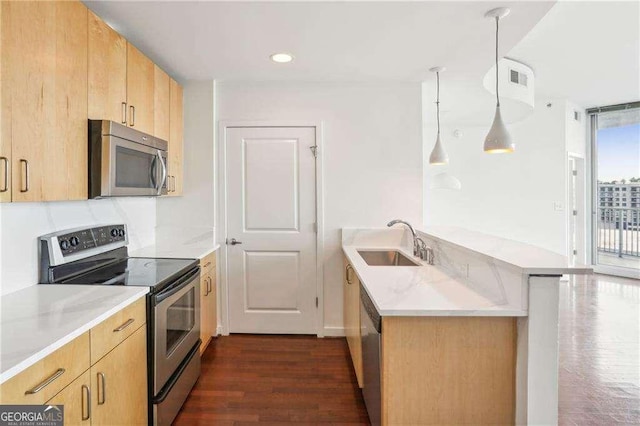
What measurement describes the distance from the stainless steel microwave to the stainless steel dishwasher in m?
1.53

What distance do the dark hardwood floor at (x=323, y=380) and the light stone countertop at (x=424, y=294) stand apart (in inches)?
33.5

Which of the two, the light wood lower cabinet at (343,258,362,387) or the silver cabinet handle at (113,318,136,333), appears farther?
the light wood lower cabinet at (343,258,362,387)

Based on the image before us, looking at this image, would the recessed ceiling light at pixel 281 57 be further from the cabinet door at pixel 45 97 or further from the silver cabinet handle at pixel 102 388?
the silver cabinet handle at pixel 102 388

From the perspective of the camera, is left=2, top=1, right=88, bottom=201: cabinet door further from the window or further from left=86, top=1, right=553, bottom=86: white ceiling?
the window

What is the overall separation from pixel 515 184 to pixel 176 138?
504 cm

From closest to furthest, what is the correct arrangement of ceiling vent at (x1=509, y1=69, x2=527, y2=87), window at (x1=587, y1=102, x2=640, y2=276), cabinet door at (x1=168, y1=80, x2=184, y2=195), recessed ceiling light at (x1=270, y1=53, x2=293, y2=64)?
recessed ceiling light at (x1=270, y1=53, x2=293, y2=64)
cabinet door at (x1=168, y1=80, x2=184, y2=195)
ceiling vent at (x1=509, y1=69, x2=527, y2=87)
window at (x1=587, y1=102, x2=640, y2=276)

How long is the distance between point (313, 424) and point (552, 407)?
1.23m

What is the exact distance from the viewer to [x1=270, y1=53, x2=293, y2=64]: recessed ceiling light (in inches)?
105

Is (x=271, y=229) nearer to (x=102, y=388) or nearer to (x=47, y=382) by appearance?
(x=102, y=388)

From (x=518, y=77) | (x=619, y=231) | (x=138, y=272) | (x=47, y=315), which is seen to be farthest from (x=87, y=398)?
(x=619, y=231)

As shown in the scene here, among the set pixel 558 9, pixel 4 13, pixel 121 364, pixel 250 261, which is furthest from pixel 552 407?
pixel 558 9

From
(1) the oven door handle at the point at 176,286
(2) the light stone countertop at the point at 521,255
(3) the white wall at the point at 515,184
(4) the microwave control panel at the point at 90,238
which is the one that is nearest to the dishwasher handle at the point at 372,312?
(2) the light stone countertop at the point at 521,255

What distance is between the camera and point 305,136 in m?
3.29

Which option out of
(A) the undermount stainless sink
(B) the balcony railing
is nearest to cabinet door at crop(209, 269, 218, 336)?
(A) the undermount stainless sink
